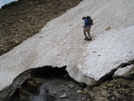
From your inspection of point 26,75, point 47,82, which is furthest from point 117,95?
point 26,75

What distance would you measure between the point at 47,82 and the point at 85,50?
2.70 meters

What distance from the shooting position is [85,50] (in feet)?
27.4

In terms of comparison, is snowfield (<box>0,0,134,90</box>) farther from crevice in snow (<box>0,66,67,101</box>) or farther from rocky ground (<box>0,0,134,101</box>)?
rocky ground (<box>0,0,134,101</box>)

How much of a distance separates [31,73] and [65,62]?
6.81ft

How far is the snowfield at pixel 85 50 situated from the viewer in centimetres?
650

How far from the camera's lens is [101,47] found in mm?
7957

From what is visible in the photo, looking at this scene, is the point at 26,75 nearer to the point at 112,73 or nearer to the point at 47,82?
the point at 47,82

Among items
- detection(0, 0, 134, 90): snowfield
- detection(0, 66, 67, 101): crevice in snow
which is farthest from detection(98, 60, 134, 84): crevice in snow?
detection(0, 66, 67, 101): crevice in snow

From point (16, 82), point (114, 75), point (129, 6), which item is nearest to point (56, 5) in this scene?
point (129, 6)

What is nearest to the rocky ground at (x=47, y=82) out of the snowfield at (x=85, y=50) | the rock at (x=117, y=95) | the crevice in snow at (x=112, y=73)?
the rock at (x=117, y=95)

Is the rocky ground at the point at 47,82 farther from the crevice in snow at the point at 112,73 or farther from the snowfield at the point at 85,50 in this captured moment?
the snowfield at the point at 85,50

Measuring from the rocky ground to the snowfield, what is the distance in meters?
0.43

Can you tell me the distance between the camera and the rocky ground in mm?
5484

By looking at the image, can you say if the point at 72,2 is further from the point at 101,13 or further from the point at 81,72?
the point at 81,72
